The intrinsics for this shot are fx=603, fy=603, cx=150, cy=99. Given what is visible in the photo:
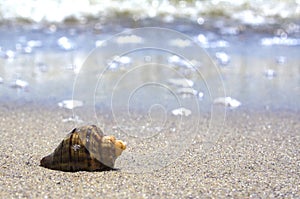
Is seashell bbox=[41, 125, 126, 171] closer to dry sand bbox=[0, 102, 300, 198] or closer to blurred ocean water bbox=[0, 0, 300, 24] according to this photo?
dry sand bbox=[0, 102, 300, 198]

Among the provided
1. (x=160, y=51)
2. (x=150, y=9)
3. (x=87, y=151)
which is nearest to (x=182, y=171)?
(x=87, y=151)

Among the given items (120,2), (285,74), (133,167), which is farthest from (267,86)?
(120,2)

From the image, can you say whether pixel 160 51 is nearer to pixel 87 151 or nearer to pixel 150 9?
pixel 87 151

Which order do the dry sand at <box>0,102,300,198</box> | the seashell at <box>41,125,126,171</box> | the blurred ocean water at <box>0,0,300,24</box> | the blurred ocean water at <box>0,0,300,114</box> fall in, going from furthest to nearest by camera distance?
the blurred ocean water at <box>0,0,300,24</box> → the blurred ocean water at <box>0,0,300,114</box> → the seashell at <box>41,125,126,171</box> → the dry sand at <box>0,102,300,198</box>

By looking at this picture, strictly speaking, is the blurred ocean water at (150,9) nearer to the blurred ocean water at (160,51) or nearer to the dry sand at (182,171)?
the blurred ocean water at (160,51)

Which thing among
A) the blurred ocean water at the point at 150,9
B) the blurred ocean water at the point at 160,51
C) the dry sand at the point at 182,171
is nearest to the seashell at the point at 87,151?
the dry sand at the point at 182,171

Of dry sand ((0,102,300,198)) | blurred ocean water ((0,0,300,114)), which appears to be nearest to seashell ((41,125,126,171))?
dry sand ((0,102,300,198))
